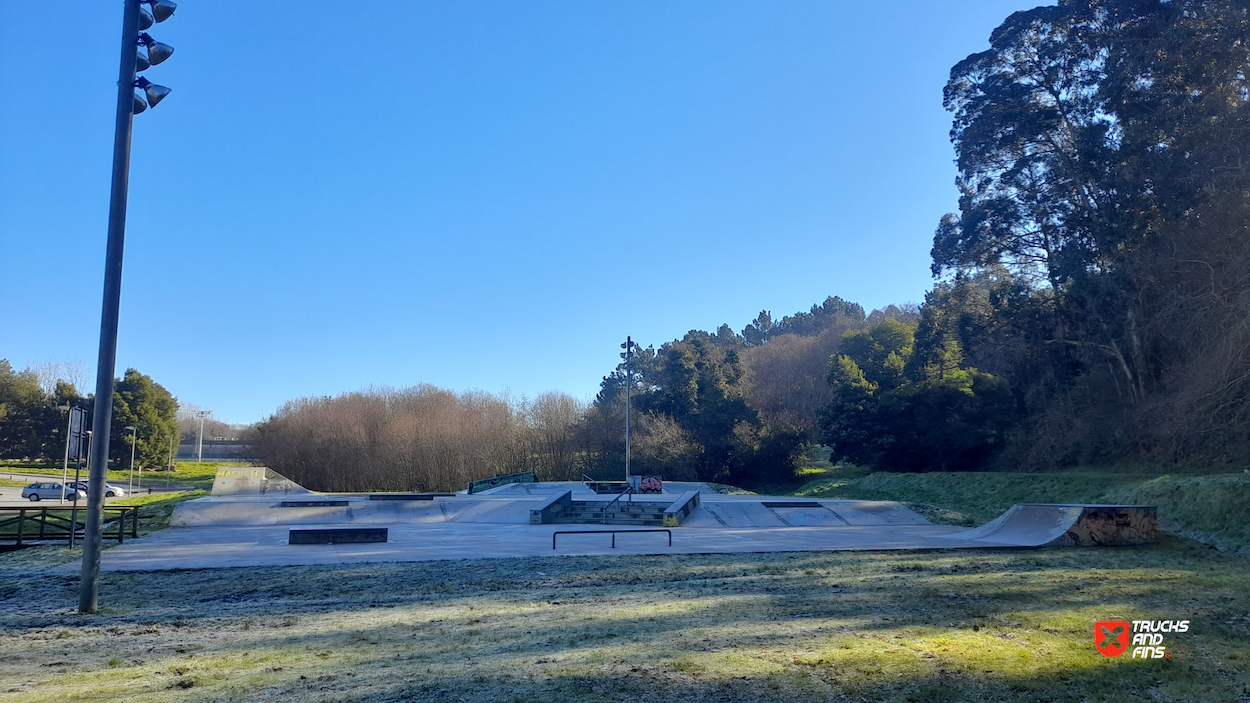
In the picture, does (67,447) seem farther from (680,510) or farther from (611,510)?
(611,510)

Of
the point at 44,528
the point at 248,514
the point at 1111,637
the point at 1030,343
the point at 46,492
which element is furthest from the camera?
the point at 46,492

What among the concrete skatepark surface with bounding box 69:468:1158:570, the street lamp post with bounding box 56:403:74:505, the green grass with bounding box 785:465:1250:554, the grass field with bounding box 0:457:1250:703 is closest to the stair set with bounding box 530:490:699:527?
the concrete skatepark surface with bounding box 69:468:1158:570

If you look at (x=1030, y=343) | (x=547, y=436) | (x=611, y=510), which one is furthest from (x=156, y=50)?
(x=547, y=436)

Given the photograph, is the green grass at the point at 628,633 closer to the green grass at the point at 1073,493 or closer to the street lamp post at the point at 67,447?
the street lamp post at the point at 67,447

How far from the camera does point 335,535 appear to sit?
14297 mm

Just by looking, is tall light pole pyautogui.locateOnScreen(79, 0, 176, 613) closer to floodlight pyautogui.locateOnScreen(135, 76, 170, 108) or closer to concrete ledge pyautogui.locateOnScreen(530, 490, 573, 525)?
floodlight pyautogui.locateOnScreen(135, 76, 170, 108)

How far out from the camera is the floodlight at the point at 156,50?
7488 mm

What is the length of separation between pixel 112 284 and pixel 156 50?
8.05ft

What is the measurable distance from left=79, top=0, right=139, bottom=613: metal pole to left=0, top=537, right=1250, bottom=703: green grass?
571 millimetres

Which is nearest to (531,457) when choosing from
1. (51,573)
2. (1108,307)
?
(1108,307)

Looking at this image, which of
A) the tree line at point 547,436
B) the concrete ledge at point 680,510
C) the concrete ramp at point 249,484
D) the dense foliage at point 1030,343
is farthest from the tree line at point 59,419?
the concrete ledge at point 680,510

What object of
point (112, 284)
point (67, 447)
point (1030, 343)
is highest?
point (1030, 343)

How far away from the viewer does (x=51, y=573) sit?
10047 mm

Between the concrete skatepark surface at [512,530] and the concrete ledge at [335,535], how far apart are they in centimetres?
20
